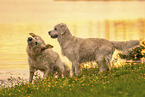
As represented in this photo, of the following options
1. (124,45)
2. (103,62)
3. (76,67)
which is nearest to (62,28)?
(76,67)

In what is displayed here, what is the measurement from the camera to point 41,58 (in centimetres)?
1277

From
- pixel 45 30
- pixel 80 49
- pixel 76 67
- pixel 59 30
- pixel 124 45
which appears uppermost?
pixel 45 30

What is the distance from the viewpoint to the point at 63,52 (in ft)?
Answer: 44.5

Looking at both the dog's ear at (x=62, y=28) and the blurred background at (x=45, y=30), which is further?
the blurred background at (x=45, y=30)

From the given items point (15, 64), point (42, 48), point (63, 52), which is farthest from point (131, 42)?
point (15, 64)

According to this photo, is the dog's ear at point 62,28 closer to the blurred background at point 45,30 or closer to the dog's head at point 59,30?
the dog's head at point 59,30

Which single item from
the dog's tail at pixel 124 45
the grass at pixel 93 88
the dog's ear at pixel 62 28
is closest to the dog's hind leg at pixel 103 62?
the dog's tail at pixel 124 45

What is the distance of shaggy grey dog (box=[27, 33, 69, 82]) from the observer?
488 inches

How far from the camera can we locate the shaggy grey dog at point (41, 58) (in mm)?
12406

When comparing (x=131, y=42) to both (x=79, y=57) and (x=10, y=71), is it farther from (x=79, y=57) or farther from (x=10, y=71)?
(x=10, y=71)

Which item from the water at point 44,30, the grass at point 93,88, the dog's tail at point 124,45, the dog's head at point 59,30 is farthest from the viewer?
the water at point 44,30

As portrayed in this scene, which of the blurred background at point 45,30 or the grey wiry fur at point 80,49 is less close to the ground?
the blurred background at point 45,30

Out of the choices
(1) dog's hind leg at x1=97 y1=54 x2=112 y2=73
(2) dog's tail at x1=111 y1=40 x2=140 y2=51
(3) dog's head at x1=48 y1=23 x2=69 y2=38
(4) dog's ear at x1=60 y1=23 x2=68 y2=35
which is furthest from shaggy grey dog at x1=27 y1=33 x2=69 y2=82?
(2) dog's tail at x1=111 y1=40 x2=140 y2=51

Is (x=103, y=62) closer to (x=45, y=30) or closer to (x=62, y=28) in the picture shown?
(x=62, y=28)
